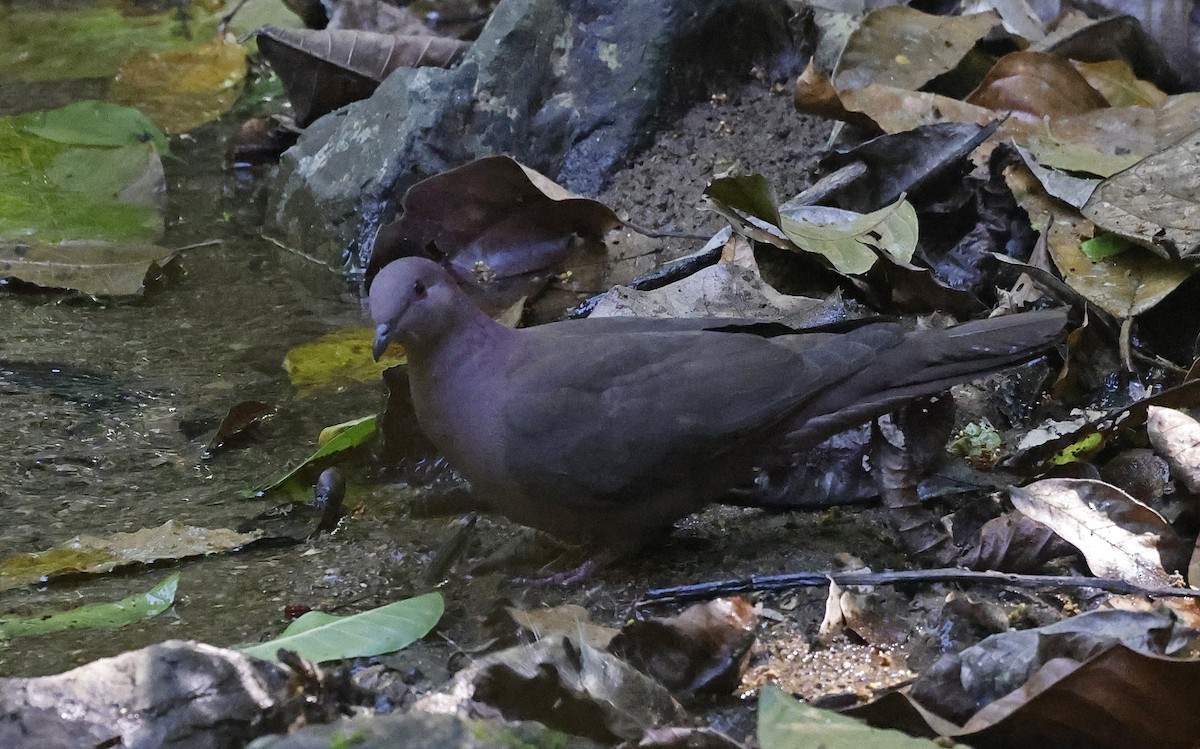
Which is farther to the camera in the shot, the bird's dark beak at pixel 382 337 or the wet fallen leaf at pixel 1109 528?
the bird's dark beak at pixel 382 337

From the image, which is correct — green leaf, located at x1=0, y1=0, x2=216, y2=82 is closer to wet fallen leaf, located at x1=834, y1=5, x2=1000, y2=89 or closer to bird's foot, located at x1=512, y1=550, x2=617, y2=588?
wet fallen leaf, located at x1=834, y1=5, x2=1000, y2=89

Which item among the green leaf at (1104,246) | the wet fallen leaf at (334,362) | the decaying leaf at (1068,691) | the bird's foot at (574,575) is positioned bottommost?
the bird's foot at (574,575)

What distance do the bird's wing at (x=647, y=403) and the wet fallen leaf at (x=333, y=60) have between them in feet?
10.2

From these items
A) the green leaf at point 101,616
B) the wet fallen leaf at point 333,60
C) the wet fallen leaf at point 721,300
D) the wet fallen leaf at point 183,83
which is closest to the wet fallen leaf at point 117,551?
the green leaf at point 101,616

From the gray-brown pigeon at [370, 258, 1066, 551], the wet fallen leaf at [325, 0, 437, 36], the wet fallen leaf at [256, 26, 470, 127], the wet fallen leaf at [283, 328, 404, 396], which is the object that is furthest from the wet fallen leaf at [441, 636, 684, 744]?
the wet fallen leaf at [325, 0, 437, 36]

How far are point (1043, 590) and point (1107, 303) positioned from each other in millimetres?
1272

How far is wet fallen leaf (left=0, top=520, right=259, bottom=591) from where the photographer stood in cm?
274

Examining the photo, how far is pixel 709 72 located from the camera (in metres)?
5.16

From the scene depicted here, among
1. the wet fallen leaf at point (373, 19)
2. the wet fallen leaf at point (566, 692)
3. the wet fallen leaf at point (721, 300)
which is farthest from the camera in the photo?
the wet fallen leaf at point (373, 19)

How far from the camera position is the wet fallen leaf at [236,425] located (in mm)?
3426

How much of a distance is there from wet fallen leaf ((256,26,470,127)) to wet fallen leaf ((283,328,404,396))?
6.26 ft

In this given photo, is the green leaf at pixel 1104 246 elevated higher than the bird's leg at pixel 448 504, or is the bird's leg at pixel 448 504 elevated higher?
the green leaf at pixel 1104 246

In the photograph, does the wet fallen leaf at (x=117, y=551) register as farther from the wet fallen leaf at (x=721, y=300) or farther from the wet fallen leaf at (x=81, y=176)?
the wet fallen leaf at (x=81, y=176)

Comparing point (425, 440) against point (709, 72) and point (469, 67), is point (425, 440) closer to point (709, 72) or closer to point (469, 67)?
point (469, 67)
